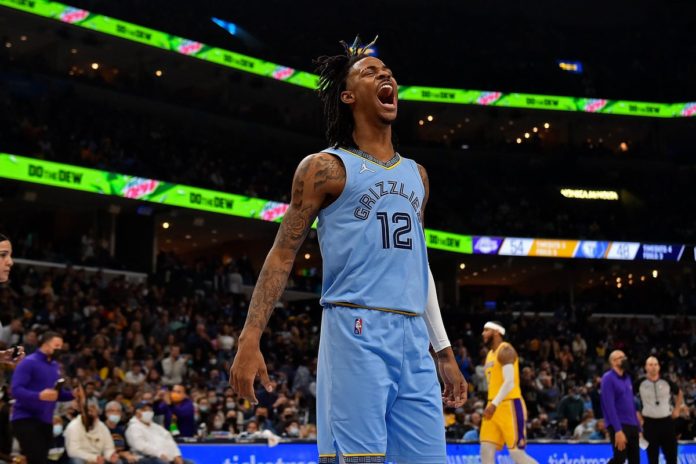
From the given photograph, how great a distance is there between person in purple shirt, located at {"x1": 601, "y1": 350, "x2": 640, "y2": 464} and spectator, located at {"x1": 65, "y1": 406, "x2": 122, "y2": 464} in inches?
232

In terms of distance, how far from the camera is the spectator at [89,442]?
11.5m

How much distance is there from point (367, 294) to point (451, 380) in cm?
73

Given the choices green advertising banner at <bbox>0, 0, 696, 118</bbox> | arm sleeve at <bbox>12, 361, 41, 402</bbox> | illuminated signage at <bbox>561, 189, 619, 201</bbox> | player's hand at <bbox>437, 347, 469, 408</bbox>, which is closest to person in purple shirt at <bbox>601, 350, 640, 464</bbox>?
arm sleeve at <bbox>12, 361, 41, 402</bbox>

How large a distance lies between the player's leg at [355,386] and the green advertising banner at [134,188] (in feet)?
69.1

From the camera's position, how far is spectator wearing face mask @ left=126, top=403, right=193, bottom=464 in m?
12.4

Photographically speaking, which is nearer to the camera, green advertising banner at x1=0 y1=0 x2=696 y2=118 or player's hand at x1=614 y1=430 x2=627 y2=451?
player's hand at x1=614 y1=430 x2=627 y2=451

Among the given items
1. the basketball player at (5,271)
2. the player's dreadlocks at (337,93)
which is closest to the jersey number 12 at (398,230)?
the player's dreadlocks at (337,93)

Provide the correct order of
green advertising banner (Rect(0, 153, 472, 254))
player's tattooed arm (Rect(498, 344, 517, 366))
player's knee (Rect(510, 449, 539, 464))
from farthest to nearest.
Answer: green advertising banner (Rect(0, 153, 472, 254)), player's knee (Rect(510, 449, 539, 464)), player's tattooed arm (Rect(498, 344, 517, 366))

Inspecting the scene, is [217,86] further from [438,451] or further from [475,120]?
[438,451]

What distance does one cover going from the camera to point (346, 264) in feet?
13.6

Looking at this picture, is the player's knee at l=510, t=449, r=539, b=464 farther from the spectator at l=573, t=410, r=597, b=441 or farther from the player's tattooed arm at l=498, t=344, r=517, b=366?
the spectator at l=573, t=410, r=597, b=441

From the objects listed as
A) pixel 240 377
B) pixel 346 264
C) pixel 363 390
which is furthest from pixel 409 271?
pixel 240 377

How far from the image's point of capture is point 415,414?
3.98m

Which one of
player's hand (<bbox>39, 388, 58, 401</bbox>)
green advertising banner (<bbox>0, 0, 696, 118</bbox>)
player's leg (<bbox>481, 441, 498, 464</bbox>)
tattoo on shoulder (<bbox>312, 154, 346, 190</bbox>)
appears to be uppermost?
green advertising banner (<bbox>0, 0, 696, 118</bbox>)
